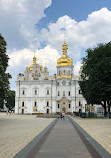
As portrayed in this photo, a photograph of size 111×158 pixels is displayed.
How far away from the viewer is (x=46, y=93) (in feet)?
270

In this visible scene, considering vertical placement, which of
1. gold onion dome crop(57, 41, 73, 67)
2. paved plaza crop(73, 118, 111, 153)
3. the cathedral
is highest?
gold onion dome crop(57, 41, 73, 67)

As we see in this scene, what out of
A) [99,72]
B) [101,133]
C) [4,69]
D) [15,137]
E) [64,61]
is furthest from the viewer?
[64,61]

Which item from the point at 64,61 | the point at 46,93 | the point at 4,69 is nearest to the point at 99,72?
the point at 4,69

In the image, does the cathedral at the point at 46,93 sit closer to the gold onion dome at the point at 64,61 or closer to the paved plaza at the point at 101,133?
the gold onion dome at the point at 64,61

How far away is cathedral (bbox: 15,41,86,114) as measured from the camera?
80.9 m

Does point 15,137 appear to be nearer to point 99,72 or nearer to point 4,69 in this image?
point 4,69

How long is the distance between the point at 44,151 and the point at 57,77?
253 feet

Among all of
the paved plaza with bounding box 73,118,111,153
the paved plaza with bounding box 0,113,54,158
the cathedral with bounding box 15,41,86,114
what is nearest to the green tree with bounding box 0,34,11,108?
the paved plaza with bounding box 0,113,54,158

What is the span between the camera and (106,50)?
38625mm

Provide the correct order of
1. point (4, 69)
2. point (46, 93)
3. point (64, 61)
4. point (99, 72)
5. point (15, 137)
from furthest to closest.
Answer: point (64, 61) < point (46, 93) < point (99, 72) < point (4, 69) < point (15, 137)

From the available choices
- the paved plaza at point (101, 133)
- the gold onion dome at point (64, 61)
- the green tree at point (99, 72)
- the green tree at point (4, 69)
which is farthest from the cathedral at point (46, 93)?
the paved plaza at point (101, 133)

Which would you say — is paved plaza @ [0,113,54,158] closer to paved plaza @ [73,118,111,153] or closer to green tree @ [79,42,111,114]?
paved plaza @ [73,118,111,153]

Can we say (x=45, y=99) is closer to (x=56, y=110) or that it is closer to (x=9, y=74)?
(x=56, y=110)

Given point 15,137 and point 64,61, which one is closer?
point 15,137
